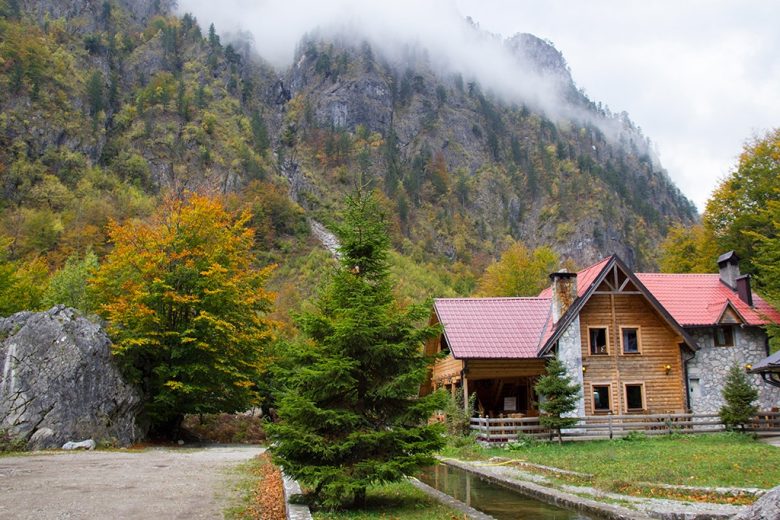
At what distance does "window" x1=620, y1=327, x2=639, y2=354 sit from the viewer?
28.4 metres

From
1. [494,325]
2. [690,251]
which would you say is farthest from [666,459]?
[690,251]

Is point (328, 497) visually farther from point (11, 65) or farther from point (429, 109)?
point (429, 109)

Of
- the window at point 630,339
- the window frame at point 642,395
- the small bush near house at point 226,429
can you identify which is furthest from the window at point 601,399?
the small bush near house at point 226,429

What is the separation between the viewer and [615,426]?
1034 inches

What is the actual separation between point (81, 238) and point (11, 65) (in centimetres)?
3752

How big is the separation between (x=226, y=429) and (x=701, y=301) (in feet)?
84.7

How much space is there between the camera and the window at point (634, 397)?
27.9m

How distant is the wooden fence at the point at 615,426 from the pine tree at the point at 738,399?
67 cm

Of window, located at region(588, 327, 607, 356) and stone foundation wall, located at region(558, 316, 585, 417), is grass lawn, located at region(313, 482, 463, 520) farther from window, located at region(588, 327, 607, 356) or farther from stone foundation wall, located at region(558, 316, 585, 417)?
window, located at region(588, 327, 607, 356)

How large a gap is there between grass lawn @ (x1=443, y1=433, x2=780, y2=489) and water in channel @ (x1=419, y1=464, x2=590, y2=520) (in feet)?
6.53

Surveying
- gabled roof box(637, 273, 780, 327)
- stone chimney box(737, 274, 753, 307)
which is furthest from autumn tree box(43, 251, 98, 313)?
stone chimney box(737, 274, 753, 307)

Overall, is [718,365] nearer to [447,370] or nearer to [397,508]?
[447,370]

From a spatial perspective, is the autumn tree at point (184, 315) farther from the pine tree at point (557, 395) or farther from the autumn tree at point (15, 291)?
the pine tree at point (557, 395)

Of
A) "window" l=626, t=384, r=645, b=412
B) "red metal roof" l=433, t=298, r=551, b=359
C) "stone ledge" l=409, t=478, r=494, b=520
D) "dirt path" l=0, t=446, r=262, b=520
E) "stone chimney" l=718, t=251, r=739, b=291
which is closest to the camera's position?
"dirt path" l=0, t=446, r=262, b=520
